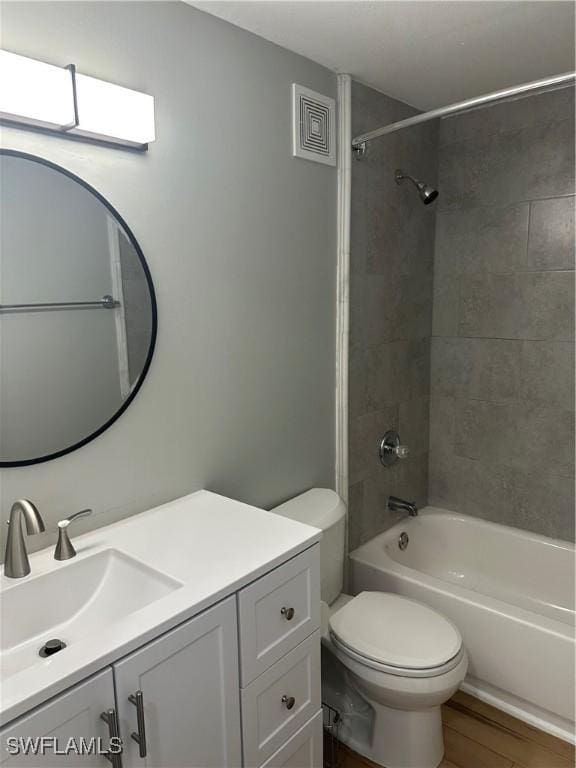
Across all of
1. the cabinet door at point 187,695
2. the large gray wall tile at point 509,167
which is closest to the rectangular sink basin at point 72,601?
the cabinet door at point 187,695

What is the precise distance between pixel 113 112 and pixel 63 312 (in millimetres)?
528

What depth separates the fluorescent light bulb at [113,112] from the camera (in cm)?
133

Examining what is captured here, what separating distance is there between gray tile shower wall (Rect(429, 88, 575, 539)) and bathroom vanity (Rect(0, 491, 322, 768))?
1.60 m

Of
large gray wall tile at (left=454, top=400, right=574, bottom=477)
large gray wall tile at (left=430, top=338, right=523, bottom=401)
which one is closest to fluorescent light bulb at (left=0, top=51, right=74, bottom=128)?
large gray wall tile at (left=430, top=338, right=523, bottom=401)

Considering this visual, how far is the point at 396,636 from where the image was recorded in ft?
5.92

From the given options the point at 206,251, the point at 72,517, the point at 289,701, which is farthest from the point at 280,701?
the point at 206,251

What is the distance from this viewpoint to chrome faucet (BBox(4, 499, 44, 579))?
121 cm

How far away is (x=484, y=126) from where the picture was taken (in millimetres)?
2592

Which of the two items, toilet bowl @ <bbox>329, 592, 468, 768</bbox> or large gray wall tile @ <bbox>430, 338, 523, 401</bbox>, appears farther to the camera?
large gray wall tile @ <bbox>430, 338, 523, 401</bbox>

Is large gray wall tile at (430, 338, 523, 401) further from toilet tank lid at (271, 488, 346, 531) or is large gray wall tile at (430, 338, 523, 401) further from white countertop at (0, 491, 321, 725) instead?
white countertop at (0, 491, 321, 725)

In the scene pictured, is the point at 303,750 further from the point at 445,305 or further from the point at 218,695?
the point at 445,305

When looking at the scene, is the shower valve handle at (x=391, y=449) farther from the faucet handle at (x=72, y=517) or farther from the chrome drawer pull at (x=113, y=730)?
the chrome drawer pull at (x=113, y=730)

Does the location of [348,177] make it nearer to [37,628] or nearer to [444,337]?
[444,337]

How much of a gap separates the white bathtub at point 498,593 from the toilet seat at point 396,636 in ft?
0.91
